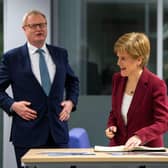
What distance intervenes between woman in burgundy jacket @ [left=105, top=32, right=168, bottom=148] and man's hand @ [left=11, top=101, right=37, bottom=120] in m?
0.62

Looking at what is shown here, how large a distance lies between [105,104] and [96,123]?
222 millimetres

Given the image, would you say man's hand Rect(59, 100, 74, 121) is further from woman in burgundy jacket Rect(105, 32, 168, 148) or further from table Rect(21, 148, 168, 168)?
table Rect(21, 148, 168, 168)

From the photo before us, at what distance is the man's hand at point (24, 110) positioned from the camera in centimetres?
412

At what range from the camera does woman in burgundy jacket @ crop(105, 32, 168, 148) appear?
3697 millimetres

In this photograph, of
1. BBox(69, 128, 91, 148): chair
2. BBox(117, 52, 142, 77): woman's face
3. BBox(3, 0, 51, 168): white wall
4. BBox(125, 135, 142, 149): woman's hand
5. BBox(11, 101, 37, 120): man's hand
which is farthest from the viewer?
BBox(3, 0, 51, 168): white wall

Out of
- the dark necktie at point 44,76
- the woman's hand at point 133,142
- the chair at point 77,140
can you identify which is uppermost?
the dark necktie at point 44,76

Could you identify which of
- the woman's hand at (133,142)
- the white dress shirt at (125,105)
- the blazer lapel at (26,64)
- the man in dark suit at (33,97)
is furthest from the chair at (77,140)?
the woman's hand at (133,142)

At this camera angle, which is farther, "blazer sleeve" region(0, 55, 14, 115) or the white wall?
the white wall

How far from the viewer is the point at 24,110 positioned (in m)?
4.11

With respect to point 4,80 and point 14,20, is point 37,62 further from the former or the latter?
point 14,20

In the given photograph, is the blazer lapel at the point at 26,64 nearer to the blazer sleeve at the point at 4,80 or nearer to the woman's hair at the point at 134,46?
the blazer sleeve at the point at 4,80

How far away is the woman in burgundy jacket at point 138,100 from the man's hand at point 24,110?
62 centimetres

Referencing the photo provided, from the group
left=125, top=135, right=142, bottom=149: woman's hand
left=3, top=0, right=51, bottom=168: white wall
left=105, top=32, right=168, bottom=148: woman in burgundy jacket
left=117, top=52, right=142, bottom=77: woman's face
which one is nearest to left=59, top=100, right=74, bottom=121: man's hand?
left=105, top=32, right=168, bottom=148: woman in burgundy jacket

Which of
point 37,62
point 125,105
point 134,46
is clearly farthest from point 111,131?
point 37,62
